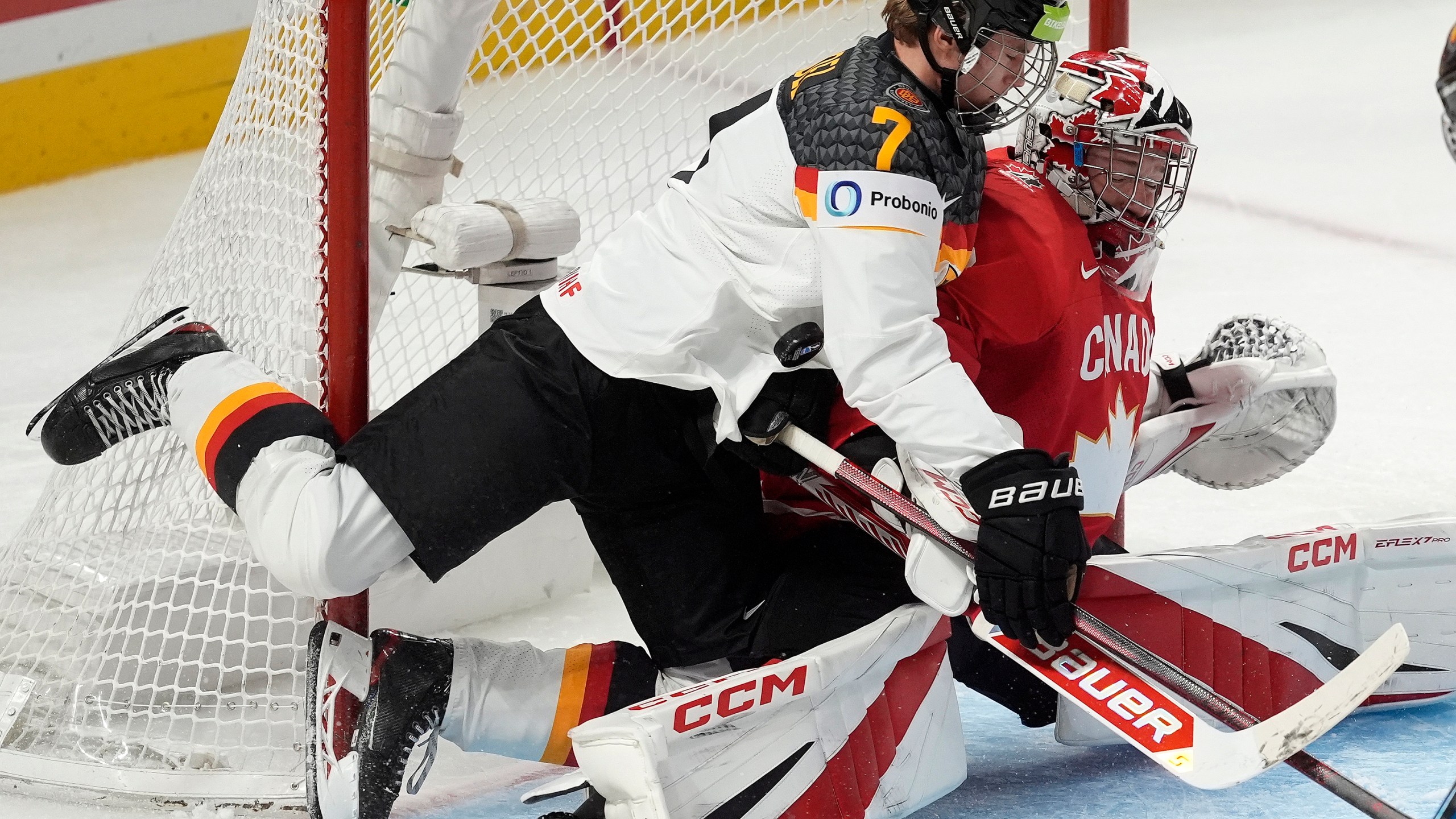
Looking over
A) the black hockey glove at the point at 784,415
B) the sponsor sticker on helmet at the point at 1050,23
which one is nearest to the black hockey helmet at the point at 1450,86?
the sponsor sticker on helmet at the point at 1050,23

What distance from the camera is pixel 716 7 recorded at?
2.81m

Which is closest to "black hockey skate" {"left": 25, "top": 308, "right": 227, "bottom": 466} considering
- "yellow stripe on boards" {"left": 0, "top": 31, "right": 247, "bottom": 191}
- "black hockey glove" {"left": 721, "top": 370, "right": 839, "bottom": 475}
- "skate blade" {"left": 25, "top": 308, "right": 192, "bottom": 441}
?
"skate blade" {"left": 25, "top": 308, "right": 192, "bottom": 441}

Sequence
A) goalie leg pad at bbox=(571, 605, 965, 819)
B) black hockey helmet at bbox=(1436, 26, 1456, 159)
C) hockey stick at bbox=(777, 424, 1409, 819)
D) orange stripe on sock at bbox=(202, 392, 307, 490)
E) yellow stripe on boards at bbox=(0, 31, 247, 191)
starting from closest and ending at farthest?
black hockey helmet at bbox=(1436, 26, 1456, 159)
hockey stick at bbox=(777, 424, 1409, 819)
goalie leg pad at bbox=(571, 605, 965, 819)
orange stripe on sock at bbox=(202, 392, 307, 490)
yellow stripe on boards at bbox=(0, 31, 247, 191)

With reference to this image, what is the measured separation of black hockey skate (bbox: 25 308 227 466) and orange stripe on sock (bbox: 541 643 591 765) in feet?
2.00

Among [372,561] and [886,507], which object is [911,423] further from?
[372,561]

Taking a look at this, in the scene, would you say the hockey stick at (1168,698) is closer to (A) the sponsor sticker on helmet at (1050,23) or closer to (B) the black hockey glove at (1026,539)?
(B) the black hockey glove at (1026,539)

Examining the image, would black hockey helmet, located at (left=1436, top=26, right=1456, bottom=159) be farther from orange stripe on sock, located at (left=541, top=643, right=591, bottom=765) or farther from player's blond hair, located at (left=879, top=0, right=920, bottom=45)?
orange stripe on sock, located at (left=541, top=643, right=591, bottom=765)

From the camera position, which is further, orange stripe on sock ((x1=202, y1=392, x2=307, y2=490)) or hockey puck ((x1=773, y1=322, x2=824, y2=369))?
orange stripe on sock ((x1=202, y1=392, x2=307, y2=490))

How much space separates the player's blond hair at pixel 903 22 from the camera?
6.15 feet

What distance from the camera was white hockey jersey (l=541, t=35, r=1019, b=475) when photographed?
1.76 meters

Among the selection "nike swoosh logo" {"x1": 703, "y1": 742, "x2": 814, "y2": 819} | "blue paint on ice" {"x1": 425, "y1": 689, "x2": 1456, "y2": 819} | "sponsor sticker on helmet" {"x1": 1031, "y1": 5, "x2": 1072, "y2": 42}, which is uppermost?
"sponsor sticker on helmet" {"x1": 1031, "y1": 5, "x2": 1072, "y2": 42}

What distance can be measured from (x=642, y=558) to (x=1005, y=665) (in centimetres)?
59

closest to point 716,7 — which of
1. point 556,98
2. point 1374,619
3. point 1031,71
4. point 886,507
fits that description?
point 556,98

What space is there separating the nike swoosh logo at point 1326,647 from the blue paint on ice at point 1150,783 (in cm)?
12
